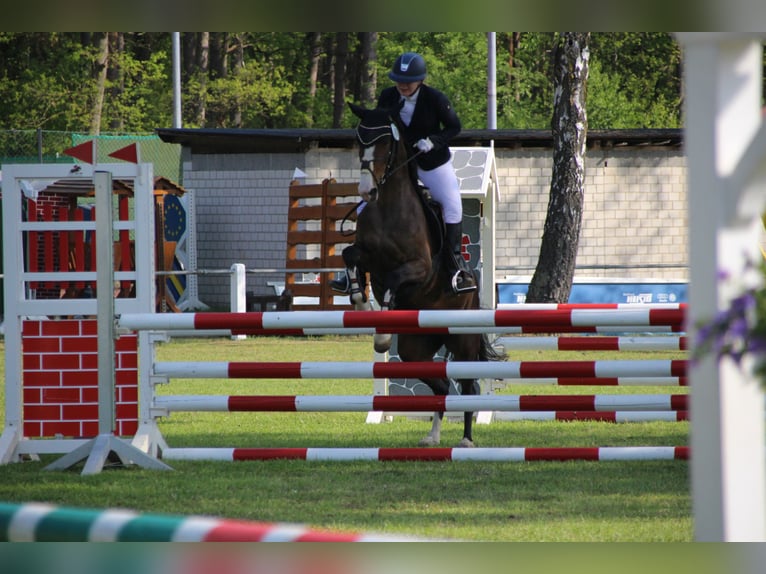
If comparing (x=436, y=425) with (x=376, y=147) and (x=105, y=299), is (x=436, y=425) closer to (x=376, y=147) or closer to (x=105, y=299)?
(x=376, y=147)

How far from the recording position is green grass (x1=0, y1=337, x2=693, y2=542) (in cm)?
464

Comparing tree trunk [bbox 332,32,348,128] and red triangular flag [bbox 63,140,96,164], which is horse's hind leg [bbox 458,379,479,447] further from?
tree trunk [bbox 332,32,348,128]

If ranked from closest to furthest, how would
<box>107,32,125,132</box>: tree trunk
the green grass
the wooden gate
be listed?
the green grass → the wooden gate → <box>107,32,125,132</box>: tree trunk

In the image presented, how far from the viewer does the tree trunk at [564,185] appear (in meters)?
16.6

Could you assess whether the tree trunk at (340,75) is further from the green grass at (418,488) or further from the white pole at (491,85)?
the green grass at (418,488)

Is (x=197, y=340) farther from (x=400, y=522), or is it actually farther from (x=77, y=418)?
(x=400, y=522)

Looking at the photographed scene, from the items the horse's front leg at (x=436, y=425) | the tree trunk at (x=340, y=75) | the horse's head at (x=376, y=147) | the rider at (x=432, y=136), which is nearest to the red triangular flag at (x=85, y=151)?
the horse's head at (x=376, y=147)

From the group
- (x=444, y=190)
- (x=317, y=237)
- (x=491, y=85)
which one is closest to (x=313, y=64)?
(x=491, y=85)

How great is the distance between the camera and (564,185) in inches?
670

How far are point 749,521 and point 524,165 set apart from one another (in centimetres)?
1950

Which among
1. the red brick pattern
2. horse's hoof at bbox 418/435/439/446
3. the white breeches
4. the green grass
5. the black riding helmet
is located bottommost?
horse's hoof at bbox 418/435/439/446

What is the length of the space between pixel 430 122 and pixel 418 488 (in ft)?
8.39

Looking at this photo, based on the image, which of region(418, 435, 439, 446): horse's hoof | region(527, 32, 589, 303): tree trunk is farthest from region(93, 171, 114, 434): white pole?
region(527, 32, 589, 303): tree trunk

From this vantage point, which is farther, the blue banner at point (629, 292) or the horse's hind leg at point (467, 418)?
the blue banner at point (629, 292)
